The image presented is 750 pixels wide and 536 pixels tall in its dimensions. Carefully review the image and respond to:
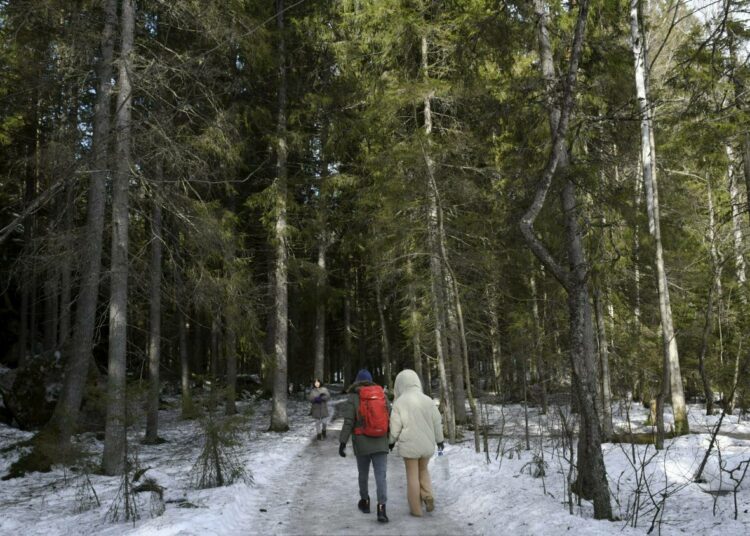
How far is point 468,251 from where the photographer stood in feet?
50.7

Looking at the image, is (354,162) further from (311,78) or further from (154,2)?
(154,2)

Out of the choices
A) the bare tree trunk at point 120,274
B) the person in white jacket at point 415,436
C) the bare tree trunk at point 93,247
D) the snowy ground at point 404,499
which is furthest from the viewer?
the bare tree trunk at point 93,247

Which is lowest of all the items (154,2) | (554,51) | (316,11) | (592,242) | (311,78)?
(592,242)

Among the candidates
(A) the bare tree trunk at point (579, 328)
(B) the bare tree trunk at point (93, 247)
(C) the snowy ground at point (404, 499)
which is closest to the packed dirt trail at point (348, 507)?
(C) the snowy ground at point (404, 499)

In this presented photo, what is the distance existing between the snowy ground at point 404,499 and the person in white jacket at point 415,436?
11.9 inches

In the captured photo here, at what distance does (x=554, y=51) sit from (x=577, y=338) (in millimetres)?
7249

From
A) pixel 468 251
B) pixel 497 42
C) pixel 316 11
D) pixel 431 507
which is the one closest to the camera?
pixel 431 507

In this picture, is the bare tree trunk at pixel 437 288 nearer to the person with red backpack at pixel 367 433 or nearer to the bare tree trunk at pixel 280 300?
the bare tree trunk at pixel 280 300

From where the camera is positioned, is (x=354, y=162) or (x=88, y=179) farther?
(x=354, y=162)

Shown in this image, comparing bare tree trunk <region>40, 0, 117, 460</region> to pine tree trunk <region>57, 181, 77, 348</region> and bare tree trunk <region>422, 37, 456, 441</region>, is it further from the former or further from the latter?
bare tree trunk <region>422, 37, 456, 441</region>

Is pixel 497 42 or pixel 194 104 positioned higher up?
pixel 194 104

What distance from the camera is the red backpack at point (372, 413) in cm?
705

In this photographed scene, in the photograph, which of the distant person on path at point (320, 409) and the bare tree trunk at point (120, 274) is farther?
the distant person on path at point (320, 409)

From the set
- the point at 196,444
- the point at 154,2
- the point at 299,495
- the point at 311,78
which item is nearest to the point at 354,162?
the point at 311,78
